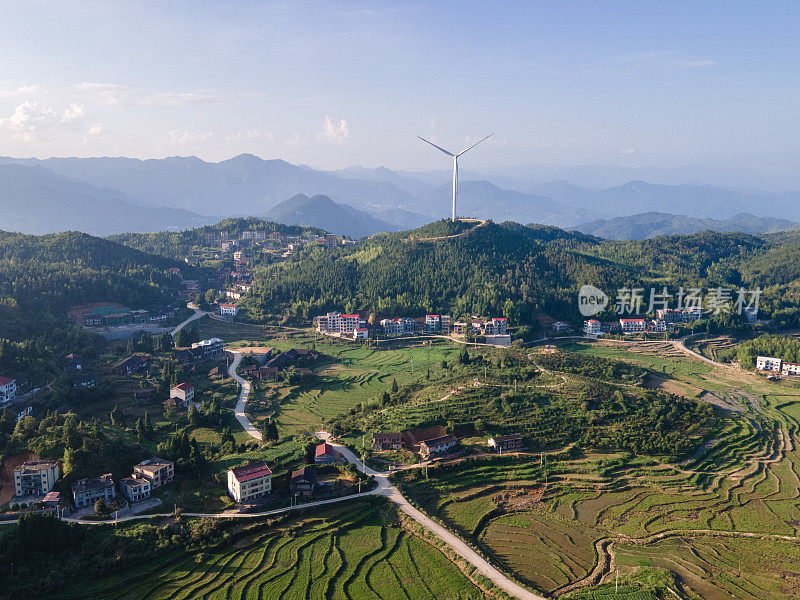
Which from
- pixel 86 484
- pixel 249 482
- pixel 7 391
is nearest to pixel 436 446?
pixel 249 482

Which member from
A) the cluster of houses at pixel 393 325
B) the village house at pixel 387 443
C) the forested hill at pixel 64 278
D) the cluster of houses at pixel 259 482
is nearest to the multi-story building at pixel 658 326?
the cluster of houses at pixel 393 325

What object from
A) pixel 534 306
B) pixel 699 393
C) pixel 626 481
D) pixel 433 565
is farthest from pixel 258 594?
pixel 534 306

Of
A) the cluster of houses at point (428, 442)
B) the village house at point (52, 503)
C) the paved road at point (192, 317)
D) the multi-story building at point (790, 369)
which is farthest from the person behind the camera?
the paved road at point (192, 317)

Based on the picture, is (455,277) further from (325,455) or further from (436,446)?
(325,455)

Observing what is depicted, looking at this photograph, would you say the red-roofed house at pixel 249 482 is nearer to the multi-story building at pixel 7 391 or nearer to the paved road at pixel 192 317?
the multi-story building at pixel 7 391

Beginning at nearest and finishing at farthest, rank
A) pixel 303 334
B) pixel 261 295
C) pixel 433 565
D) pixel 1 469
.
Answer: pixel 433 565 < pixel 1 469 < pixel 303 334 < pixel 261 295

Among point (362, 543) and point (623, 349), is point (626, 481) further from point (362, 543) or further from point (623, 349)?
point (623, 349)
